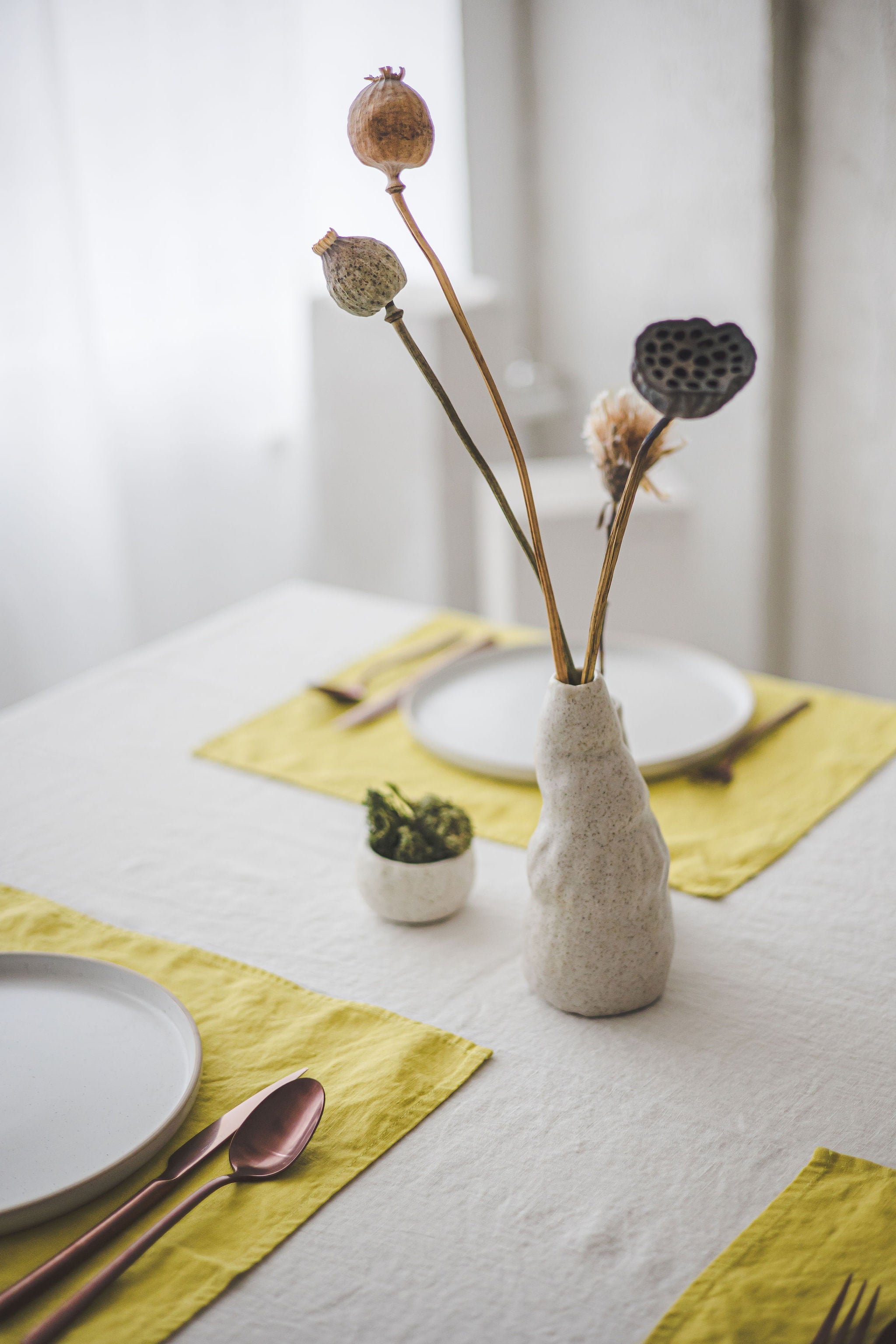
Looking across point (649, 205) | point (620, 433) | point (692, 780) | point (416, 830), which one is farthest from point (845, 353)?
point (416, 830)

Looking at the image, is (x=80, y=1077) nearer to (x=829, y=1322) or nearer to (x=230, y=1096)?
(x=230, y=1096)

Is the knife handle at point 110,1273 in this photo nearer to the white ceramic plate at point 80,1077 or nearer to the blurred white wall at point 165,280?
the white ceramic plate at point 80,1077

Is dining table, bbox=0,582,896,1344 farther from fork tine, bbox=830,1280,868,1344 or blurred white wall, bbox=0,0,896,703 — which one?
blurred white wall, bbox=0,0,896,703

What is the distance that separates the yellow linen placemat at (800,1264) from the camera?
58 cm

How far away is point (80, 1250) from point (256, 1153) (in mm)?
106

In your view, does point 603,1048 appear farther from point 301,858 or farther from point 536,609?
point 536,609

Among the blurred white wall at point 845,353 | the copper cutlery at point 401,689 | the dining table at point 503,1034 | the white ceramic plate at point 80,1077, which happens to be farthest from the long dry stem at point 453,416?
the blurred white wall at point 845,353

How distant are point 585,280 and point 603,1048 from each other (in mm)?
2366

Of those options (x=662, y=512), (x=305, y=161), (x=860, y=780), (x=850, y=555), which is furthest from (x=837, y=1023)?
(x=305, y=161)

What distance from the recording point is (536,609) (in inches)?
95.6

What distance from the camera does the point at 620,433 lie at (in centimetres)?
89

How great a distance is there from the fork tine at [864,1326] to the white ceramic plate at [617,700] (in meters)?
0.55

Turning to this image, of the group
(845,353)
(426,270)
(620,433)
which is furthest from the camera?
(426,270)

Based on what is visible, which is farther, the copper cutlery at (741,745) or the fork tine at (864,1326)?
the copper cutlery at (741,745)
